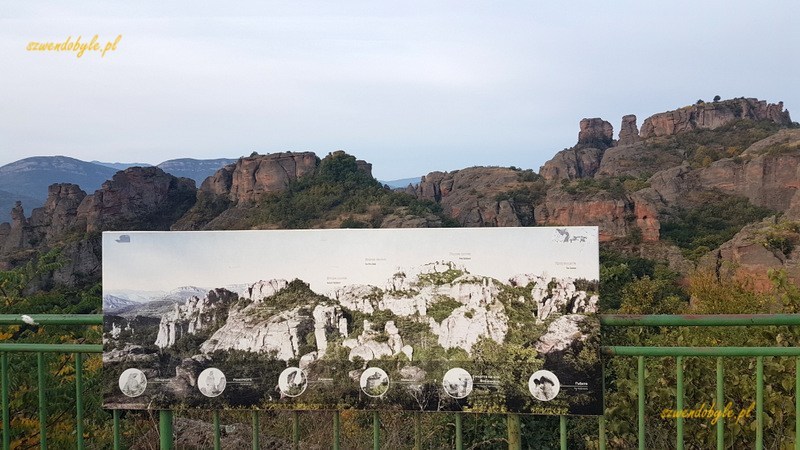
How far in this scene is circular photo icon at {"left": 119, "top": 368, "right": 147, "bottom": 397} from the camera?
301 cm

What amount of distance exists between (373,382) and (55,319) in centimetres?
142

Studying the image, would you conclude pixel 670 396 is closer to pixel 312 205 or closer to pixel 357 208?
pixel 357 208

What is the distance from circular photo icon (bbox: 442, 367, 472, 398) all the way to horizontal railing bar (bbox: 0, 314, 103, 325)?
4.96 ft

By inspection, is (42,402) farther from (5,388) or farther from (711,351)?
(711,351)

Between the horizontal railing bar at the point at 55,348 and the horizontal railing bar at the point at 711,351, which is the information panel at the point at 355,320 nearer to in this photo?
the horizontal railing bar at the point at 55,348

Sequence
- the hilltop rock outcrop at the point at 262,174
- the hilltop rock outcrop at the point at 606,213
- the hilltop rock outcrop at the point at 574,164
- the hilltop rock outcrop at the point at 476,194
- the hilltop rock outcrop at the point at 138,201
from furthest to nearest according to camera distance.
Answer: the hilltop rock outcrop at the point at 574,164, the hilltop rock outcrop at the point at 262,174, the hilltop rock outcrop at the point at 138,201, the hilltop rock outcrop at the point at 476,194, the hilltop rock outcrop at the point at 606,213

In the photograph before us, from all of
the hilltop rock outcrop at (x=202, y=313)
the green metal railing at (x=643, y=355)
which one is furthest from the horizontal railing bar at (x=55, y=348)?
the hilltop rock outcrop at (x=202, y=313)

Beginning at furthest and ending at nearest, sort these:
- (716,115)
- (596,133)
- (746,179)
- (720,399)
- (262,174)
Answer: (596,133) → (716,115) → (262,174) → (746,179) → (720,399)

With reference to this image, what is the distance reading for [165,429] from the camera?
3029 mm

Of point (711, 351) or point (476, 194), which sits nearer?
point (711, 351)

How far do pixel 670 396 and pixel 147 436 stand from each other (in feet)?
9.65

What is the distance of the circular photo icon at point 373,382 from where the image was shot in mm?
2869

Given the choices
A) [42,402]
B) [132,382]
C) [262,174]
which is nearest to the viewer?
[132,382]

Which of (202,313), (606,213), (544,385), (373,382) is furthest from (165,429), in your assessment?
(606,213)
